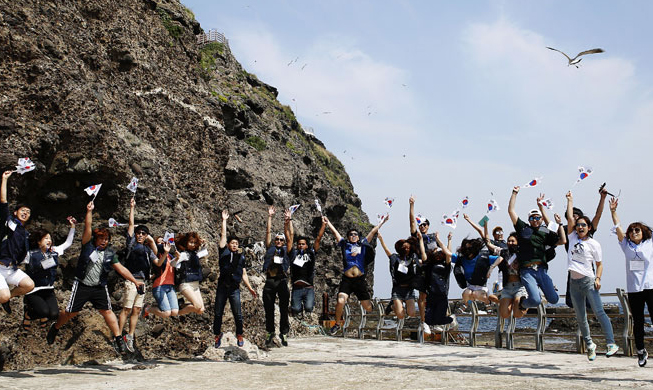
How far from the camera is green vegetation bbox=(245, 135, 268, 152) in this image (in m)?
38.0

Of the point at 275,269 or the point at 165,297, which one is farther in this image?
the point at 275,269

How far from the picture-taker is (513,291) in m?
9.95

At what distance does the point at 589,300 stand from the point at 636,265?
2.85ft

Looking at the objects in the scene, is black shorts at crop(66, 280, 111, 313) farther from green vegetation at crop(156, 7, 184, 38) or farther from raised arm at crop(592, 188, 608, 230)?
green vegetation at crop(156, 7, 184, 38)

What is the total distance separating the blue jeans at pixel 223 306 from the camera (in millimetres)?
10367

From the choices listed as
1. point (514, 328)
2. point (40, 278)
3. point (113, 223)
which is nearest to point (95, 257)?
point (40, 278)

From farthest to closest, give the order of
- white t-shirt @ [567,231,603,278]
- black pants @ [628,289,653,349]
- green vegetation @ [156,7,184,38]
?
green vegetation @ [156,7,184,38] < white t-shirt @ [567,231,603,278] < black pants @ [628,289,653,349]

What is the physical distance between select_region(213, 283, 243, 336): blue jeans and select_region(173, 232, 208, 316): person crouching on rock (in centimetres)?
45

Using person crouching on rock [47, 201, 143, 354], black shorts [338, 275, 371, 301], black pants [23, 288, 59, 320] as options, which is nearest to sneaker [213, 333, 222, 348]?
person crouching on rock [47, 201, 143, 354]

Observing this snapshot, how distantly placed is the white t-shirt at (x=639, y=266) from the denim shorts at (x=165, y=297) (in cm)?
719

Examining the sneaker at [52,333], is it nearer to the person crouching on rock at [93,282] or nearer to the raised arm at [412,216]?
the person crouching on rock at [93,282]

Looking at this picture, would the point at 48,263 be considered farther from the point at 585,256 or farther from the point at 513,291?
the point at 585,256

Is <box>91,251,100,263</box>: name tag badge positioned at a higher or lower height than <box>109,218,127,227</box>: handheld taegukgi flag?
lower

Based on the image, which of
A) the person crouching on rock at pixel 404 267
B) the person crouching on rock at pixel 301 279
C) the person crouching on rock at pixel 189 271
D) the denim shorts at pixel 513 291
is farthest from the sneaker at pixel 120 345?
the denim shorts at pixel 513 291
